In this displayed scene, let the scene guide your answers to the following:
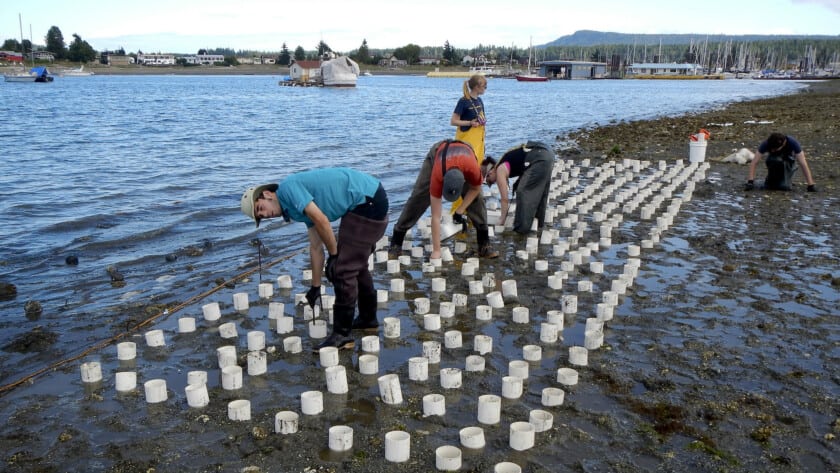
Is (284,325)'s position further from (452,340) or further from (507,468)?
(507,468)

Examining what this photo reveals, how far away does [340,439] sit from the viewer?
13.8 ft

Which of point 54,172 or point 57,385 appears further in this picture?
point 54,172

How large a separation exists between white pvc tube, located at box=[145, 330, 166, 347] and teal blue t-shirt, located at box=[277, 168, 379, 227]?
1.94 metres

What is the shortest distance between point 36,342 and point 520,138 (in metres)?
24.2

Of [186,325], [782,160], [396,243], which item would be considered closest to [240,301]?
[186,325]

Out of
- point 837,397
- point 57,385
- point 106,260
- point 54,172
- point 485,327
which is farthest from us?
point 54,172

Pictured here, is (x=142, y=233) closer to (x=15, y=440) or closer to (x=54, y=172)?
(x=15, y=440)

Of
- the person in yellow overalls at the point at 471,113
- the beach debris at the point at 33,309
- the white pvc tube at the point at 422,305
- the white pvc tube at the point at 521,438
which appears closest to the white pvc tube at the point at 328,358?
the white pvc tube at the point at 422,305

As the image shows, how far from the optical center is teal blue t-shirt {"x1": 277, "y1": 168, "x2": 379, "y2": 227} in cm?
508

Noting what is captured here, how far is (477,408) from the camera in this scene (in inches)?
188

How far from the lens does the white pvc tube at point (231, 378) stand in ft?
16.8

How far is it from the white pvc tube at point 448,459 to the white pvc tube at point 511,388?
3.21ft

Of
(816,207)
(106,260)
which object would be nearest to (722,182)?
(816,207)

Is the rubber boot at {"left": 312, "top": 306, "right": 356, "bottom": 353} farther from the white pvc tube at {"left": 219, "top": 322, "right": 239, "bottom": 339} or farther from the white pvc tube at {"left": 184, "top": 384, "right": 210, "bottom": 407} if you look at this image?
the white pvc tube at {"left": 184, "top": 384, "right": 210, "bottom": 407}
